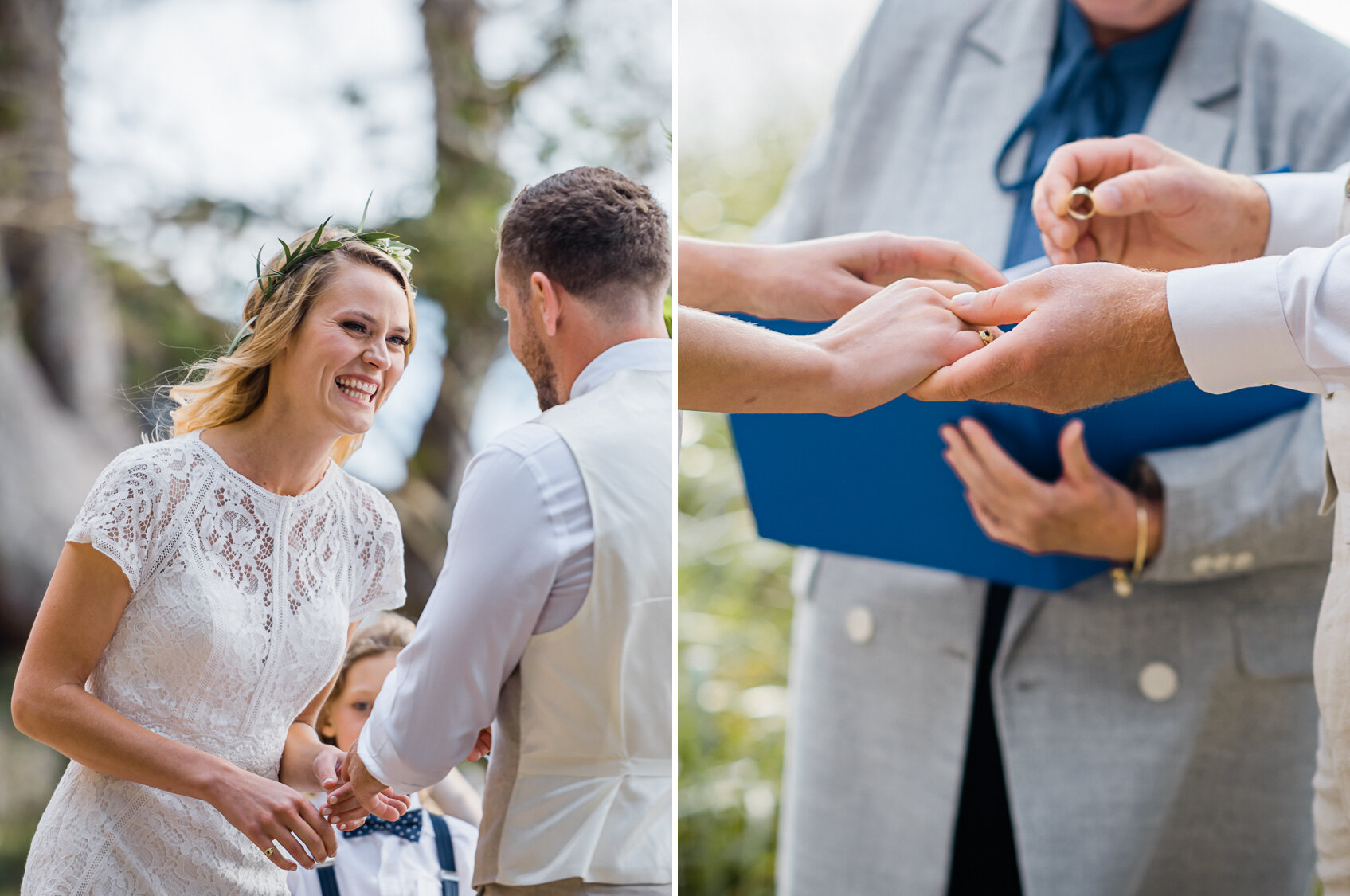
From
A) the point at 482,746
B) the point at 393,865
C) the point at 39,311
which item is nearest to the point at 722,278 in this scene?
the point at 482,746

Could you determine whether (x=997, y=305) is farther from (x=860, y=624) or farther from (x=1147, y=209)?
(x=860, y=624)

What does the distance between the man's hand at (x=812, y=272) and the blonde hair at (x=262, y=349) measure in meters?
0.24

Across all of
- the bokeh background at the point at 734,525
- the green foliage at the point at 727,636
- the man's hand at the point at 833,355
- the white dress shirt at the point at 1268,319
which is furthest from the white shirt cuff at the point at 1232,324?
the green foliage at the point at 727,636

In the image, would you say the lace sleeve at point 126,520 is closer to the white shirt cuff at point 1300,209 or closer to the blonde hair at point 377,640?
the blonde hair at point 377,640

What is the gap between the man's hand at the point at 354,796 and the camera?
2.15 ft

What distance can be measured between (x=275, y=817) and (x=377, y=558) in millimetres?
182

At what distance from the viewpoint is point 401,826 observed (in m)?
0.70

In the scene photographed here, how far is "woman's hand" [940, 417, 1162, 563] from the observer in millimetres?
791

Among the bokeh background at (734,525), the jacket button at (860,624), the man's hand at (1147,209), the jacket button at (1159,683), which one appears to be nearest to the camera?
the man's hand at (1147,209)

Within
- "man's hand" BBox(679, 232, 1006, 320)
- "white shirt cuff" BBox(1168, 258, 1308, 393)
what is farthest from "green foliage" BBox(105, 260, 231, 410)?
"white shirt cuff" BBox(1168, 258, 1308, 393)

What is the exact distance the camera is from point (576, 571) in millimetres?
679

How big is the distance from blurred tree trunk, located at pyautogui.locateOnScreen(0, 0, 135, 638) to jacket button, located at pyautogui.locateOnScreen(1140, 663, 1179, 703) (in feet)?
2.98

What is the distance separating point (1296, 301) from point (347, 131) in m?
0.77

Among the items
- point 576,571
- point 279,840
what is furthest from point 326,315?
point 279,840
